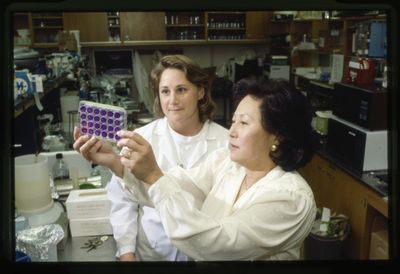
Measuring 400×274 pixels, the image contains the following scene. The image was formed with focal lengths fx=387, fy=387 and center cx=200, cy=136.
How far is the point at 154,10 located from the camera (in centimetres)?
80

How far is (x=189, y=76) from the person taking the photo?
86 cm

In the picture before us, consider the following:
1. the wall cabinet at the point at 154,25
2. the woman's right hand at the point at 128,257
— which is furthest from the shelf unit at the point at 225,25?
the woman's right hand at the point at 128,257

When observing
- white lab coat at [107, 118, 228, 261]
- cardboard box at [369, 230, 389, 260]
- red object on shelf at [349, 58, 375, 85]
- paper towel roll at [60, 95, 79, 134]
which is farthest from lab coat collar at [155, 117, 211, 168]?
red object on shelf at [349, 58, 375, 85]

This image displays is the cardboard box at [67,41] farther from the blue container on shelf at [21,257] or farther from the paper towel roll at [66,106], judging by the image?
the blue container on shelf at [21,257]

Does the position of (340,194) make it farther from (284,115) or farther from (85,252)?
(85,252)

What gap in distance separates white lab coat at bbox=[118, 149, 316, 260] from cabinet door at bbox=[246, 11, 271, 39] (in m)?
0.27

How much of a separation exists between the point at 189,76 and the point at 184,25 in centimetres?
12

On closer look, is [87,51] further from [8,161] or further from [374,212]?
[374,212]

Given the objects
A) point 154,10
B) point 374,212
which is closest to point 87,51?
point 154,10

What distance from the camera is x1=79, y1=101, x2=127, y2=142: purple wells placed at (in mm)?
750

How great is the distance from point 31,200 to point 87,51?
42 cm

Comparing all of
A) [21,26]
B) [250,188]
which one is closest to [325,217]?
[250,188]

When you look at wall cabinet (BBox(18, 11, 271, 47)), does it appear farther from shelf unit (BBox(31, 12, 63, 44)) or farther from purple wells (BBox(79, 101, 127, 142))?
purple wells (BBox(79, 101, 127, 142))

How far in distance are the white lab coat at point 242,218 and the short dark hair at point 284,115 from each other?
4cm
